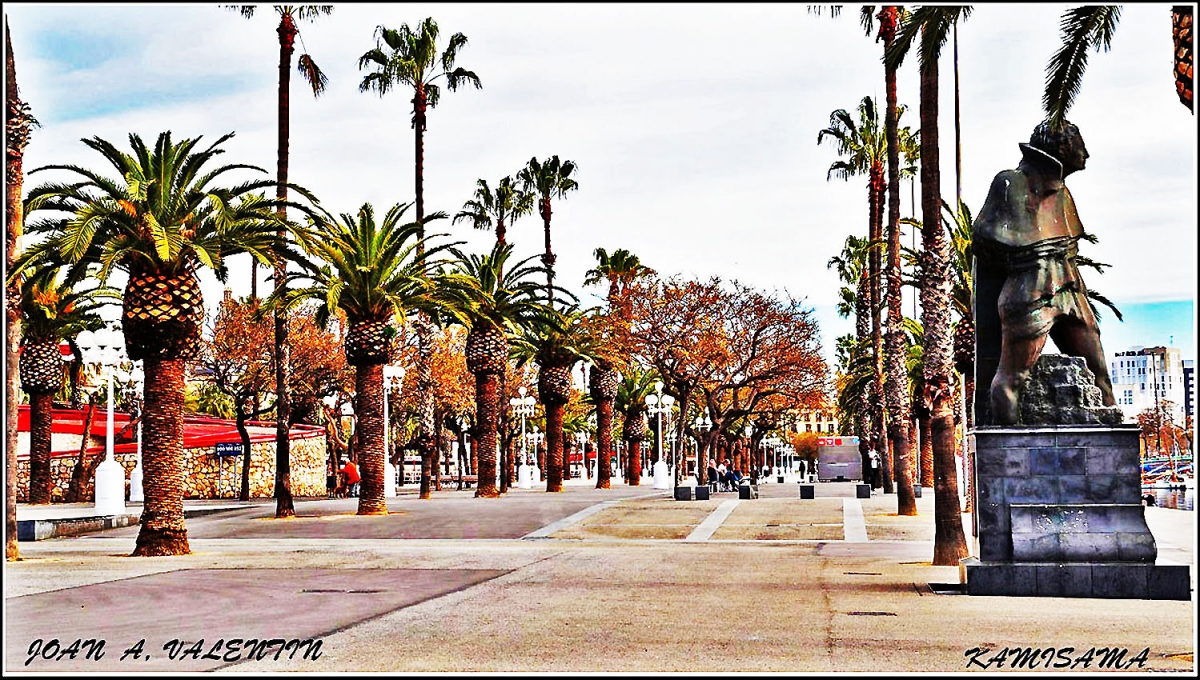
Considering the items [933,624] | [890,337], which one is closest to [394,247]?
[890,337]

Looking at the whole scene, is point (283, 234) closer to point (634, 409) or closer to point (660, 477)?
point (660, 477)

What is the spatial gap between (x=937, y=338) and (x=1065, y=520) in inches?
219

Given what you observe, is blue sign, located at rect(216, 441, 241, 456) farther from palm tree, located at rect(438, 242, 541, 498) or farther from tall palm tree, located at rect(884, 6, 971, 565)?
tall palm tree, located at rect(884, 6, 971, 565)

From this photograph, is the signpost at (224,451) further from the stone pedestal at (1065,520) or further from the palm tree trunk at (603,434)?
the stone pedestal at (1065,520)

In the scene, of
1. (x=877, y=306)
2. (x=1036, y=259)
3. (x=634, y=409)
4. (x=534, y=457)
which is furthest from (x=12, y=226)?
(x=534, y=457)

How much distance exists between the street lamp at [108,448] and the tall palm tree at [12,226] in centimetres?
994

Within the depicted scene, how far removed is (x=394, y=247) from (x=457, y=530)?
7.66m

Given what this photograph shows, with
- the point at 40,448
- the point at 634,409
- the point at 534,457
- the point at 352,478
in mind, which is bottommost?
the point at 352,478

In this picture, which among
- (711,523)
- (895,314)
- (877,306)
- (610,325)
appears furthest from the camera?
(610,325)

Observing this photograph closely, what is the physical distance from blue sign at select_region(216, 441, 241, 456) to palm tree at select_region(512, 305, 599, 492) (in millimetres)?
10817

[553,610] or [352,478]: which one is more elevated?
[352,478]

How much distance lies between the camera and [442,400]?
61781mm

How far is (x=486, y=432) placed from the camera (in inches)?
1583

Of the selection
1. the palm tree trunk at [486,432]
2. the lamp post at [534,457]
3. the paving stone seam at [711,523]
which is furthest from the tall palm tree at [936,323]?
the lamp post at [534,457]
